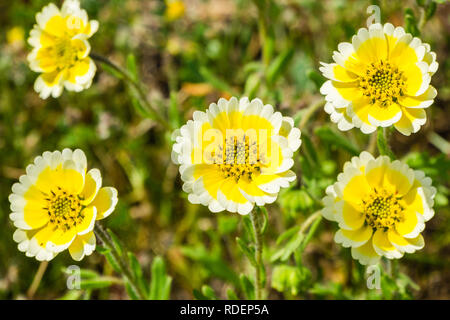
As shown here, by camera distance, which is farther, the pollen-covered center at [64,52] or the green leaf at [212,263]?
the green leaf at [212,263]

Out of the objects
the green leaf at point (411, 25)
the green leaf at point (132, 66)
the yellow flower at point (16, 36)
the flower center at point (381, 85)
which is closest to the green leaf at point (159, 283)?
the green leaf at point (132, 66)

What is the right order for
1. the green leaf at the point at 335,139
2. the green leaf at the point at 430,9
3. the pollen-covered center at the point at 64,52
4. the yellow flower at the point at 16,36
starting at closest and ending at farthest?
the green leaf at the point at 430,9, the pollen-covered center at the point at 64,52, the green leaf at the point at 335,139, the yellow flower at the point at 16,36

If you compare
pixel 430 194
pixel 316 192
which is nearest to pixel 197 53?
pixel 316 192

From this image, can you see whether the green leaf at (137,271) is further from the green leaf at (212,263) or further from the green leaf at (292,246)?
the green leaf at (292,246)

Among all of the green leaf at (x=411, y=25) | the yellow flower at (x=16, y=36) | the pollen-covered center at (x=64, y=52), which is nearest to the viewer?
the green leaf at (x=411, y=25)

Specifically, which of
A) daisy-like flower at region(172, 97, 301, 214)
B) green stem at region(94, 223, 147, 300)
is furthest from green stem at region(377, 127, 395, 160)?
green stem at region(94, 223, 147, 300)

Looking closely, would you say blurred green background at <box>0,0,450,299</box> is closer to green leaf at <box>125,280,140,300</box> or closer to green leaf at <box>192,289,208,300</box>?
green leaf at <box>192,289,208,300</box>

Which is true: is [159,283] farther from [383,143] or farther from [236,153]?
[383,143]
